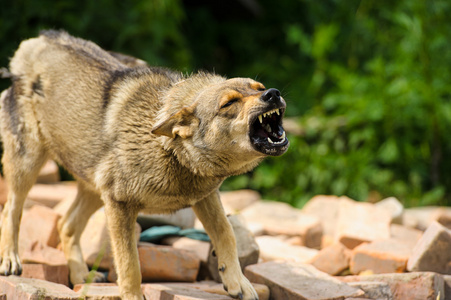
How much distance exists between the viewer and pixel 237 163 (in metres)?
3.96

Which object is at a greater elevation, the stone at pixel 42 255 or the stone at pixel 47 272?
the stone at pixel 42 255

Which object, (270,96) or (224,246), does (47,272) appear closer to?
(224,246)

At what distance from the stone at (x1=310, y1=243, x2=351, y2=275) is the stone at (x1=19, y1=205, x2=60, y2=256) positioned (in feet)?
7.24

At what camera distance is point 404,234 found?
235 inches

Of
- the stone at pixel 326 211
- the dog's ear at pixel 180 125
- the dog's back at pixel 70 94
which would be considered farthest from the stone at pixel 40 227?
the stone at pixel 326 211

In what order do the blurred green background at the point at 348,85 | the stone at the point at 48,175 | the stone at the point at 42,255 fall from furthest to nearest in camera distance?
the blurred green background at the point at 348,85, the stone at the point at 48,175, the stone at the point at 42,255

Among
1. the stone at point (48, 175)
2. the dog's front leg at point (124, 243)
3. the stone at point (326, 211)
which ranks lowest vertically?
the stone at point (326, 211)

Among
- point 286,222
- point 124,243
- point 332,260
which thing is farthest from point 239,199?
point 124,243

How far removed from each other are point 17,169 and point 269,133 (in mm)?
2111

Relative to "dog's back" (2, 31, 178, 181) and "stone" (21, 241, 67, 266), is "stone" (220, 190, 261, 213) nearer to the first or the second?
"stone" (21, 241, 67, 266)

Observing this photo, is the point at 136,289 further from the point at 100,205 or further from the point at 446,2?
the point at 446,2

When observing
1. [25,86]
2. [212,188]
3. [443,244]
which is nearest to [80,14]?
[25,86]

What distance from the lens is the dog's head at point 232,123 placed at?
3727mm

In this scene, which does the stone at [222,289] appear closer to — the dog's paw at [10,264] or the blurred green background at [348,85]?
the dog's paw at [10,264]
